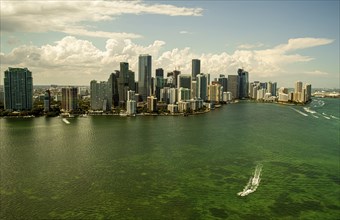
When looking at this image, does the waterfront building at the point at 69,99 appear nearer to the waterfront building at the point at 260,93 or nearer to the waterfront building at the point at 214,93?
the waterfront building at the point at 214,93

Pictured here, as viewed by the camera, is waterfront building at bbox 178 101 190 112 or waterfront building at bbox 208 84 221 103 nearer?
waterfront building at bbox 178 101 190 112

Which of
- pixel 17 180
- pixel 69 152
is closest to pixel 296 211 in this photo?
pixel 17 180

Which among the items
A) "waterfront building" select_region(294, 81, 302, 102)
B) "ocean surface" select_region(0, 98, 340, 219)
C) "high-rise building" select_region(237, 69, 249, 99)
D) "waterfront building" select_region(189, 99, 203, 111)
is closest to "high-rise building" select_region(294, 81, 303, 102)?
"waterfront building" select_region(294, 81, 302, 102)

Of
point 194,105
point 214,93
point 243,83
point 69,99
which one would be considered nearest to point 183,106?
point 194,105

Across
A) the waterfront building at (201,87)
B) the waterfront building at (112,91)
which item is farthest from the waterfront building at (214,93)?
the waterfront building at (112,91)

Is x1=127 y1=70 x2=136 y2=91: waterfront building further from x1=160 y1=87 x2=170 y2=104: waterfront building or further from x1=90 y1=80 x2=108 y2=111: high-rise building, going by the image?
x1=90 y1=80 x2=108 y2=111: high-rise building

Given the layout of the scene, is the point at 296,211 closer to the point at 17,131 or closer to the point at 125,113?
the point at 17,131
